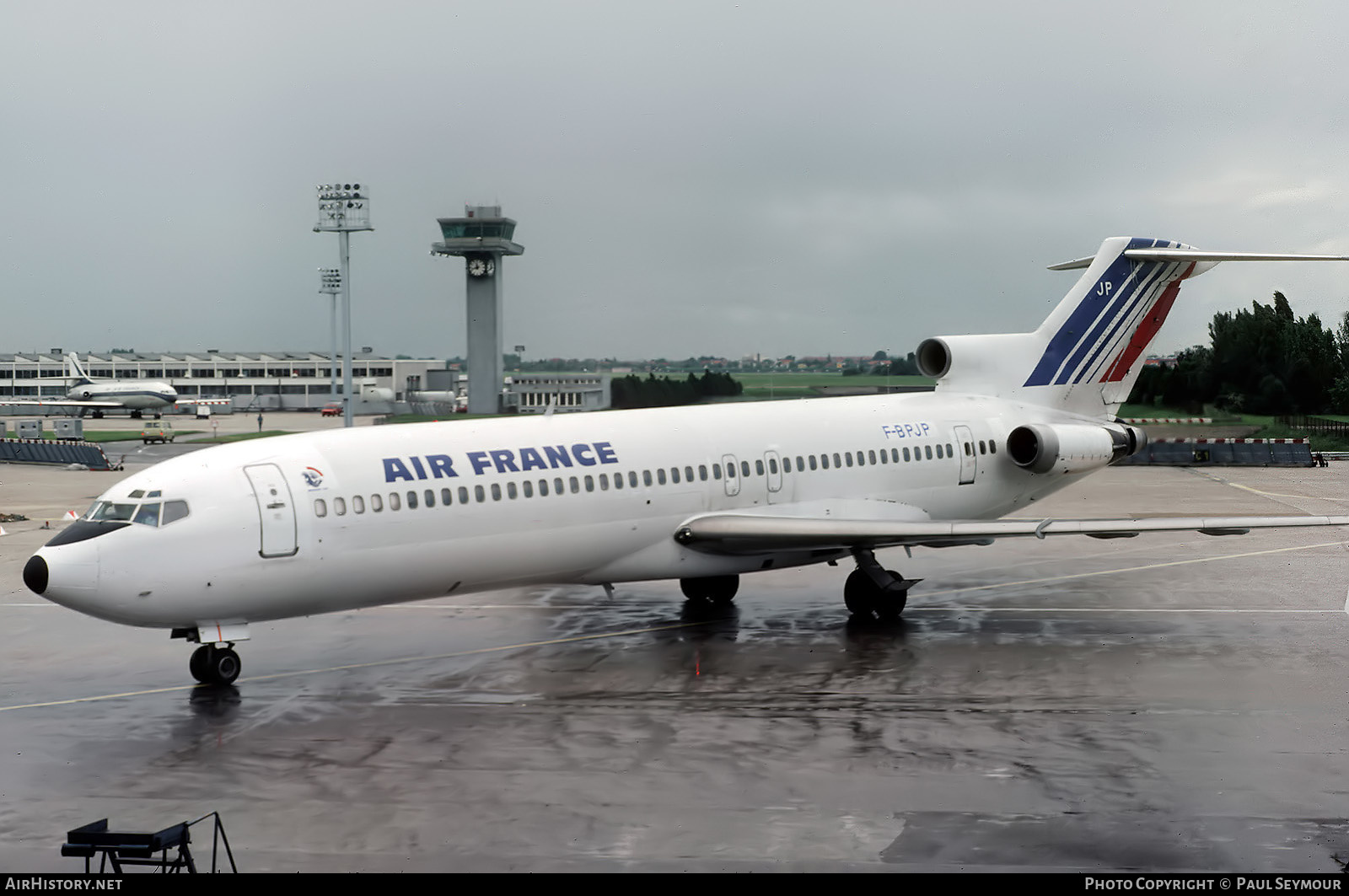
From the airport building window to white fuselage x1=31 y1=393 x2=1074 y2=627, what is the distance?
52 mm

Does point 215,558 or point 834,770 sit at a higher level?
point 215,558

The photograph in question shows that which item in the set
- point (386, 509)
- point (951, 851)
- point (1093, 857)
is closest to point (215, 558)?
point (386, 509)

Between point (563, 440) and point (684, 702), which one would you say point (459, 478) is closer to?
point (563, 440)

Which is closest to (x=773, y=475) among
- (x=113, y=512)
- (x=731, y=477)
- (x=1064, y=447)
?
(x=731, y=477)

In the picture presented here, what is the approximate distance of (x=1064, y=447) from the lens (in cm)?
2497

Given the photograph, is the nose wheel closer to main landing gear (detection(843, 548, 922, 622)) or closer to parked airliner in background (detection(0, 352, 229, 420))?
main landing gear (detection(843, 548, 922, 622))

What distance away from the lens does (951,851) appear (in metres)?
11.4

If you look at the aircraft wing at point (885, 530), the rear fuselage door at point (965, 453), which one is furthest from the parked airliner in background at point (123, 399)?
the aircraft wing at point (885, 530)

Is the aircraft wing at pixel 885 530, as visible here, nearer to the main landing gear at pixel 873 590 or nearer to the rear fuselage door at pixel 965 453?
the main landing gear at pixel 873 590

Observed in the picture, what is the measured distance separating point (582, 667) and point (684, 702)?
2.58 m

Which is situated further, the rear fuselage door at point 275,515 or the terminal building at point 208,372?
the terminal building at point 208,372

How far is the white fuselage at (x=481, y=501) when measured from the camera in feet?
55.3

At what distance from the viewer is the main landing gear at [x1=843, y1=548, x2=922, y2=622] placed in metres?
22.0

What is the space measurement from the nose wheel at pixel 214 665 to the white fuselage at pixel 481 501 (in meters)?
0.96
